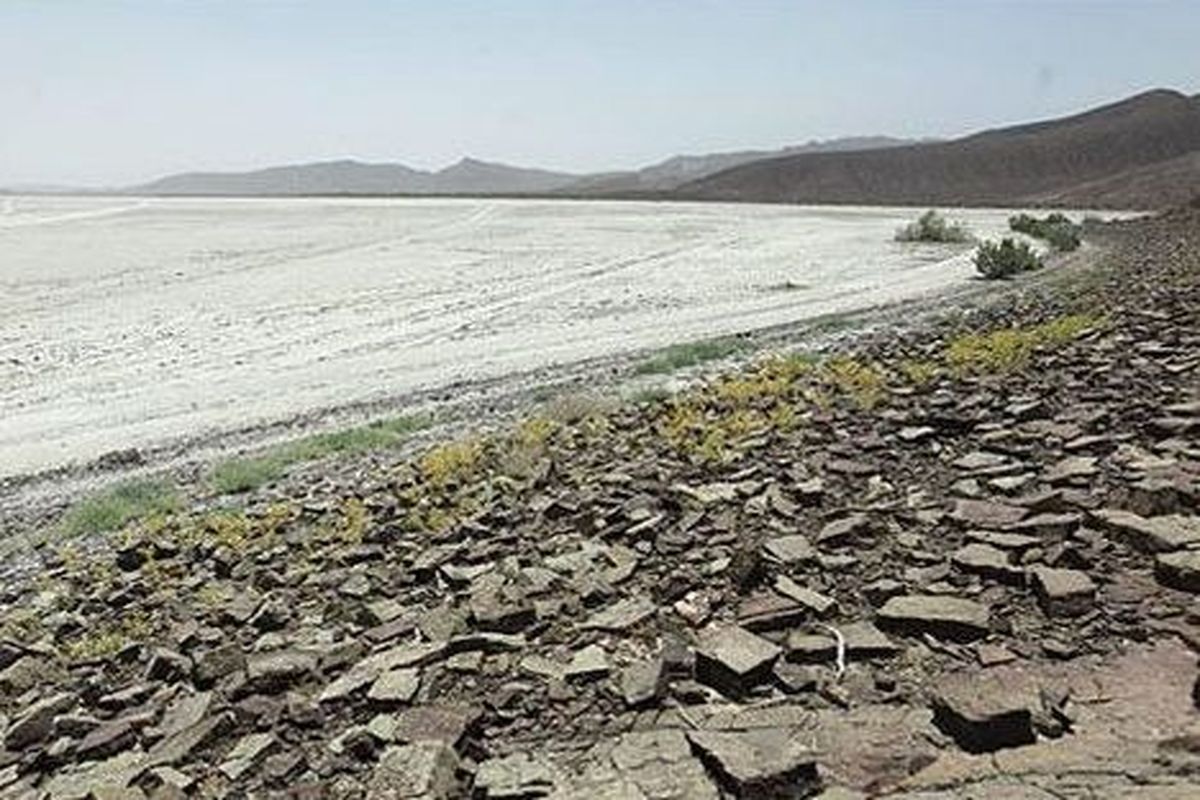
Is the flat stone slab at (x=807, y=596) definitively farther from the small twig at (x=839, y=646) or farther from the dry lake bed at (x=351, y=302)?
the dry lake bed at (x=351, y=302)

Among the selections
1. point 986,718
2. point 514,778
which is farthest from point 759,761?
point 514,778

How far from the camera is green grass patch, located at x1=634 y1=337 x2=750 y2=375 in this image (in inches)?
758

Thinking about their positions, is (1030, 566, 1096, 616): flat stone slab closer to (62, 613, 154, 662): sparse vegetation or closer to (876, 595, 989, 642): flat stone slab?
(876, 595, 989, 642): flat stone slab

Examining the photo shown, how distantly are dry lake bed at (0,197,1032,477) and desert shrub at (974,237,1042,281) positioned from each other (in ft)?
4.68

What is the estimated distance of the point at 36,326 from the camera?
94.4ft

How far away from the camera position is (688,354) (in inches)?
804

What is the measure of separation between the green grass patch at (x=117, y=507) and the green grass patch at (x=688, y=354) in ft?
25.5

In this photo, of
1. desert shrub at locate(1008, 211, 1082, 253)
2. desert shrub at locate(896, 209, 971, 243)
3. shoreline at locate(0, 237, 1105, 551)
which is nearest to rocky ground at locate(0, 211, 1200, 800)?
shoreline at locate(0, 237, 1105, 551)

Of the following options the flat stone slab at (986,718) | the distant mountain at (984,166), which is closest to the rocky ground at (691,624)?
the flat stone slab at (986,718)

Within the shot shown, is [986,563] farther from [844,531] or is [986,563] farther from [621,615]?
[621,615]

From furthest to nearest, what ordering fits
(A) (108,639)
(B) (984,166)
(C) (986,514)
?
(B) (984,166) < (A) (108,639) < (C) (986,514)

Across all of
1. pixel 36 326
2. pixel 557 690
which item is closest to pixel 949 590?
pixel 557 690

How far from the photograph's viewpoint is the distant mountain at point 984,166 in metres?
111

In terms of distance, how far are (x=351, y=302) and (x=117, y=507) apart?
64.4ft
